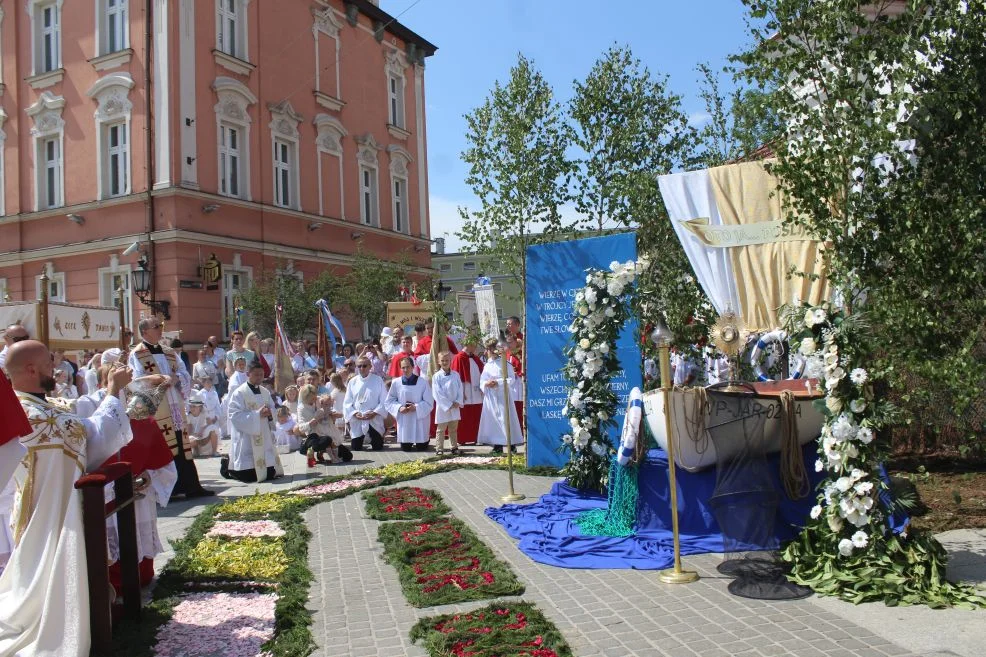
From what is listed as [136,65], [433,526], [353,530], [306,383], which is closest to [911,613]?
[433,526]

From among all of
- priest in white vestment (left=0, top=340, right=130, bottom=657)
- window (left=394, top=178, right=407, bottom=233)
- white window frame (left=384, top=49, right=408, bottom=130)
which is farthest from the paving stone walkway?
white window frame (left=384, top=49, right=408, bottom=130)

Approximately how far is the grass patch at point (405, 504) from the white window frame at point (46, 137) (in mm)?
18865

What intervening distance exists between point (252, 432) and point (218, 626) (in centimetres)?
636

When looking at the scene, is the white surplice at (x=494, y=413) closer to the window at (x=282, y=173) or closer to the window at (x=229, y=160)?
the window at (x=229, y=160)

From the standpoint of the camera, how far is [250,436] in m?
11.8

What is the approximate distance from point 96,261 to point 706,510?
2097 centimetres

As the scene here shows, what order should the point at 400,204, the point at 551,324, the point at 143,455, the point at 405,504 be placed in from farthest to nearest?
the point at 400,204, the point at 551,324, the point at 405,504, the point at 143,455

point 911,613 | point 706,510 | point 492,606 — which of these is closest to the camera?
point 911,613

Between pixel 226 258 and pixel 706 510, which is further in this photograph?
pixel 226 258

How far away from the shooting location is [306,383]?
45.5 ft

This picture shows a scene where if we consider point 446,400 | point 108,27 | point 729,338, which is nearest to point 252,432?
point 446,400

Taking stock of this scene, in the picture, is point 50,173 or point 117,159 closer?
point 117,159

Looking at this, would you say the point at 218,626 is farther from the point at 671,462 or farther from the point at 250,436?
the point at 250,436

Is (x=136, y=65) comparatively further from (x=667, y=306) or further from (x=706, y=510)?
(x=706, y=510)
